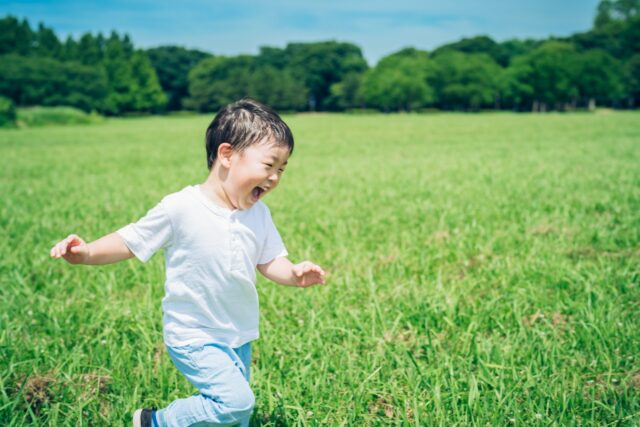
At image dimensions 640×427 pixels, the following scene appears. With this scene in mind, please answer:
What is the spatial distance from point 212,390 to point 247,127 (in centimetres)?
104

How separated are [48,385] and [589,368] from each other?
2886 millimetres

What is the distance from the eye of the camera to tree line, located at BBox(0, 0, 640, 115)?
71000mm

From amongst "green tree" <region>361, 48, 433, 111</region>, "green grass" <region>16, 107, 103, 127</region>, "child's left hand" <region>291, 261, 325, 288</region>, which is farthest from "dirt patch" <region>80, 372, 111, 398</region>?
"green tree" <region>361, 48, 433, 111</region>

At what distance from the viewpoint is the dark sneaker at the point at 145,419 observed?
85.7 inches

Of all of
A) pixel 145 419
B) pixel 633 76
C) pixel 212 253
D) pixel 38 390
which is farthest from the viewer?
pixel 633 76

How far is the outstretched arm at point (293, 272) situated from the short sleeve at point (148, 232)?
49 cm

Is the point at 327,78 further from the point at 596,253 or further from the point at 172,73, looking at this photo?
the point at 596,253

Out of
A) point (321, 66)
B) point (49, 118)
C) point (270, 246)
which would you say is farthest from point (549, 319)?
point (321, 66)

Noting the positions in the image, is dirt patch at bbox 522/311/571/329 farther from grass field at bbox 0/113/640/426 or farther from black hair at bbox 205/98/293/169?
black hair at bbox 205/98/293/169

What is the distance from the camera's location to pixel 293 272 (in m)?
2.27

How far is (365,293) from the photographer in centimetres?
403

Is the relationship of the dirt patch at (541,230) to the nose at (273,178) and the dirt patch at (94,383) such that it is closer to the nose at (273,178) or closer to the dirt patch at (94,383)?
the nose at (273,178)

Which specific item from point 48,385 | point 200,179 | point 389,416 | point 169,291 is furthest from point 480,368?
point 200,179

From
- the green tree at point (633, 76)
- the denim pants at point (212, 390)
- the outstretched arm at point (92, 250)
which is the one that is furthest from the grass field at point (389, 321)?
the green tree at point (633, 76)
